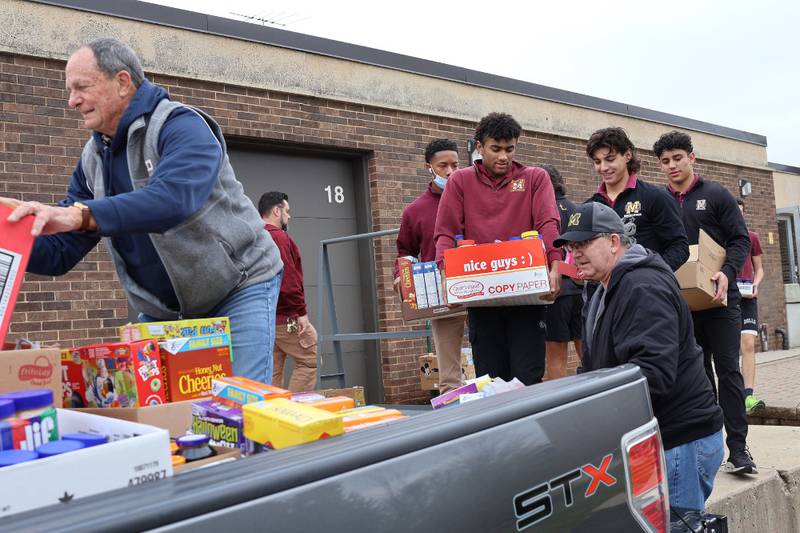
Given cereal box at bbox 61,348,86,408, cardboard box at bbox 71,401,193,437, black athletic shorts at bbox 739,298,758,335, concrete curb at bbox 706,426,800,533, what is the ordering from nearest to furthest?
cardboard box at bbox 71,401,193,437
cereal box at bbox 61,348,86,408
concrete curb at bbox 706,426,800,533
black athletic shorts at bbox 739,298,758,335

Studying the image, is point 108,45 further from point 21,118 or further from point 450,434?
point 21,118

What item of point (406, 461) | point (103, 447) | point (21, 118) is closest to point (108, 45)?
A: point (103, 447)

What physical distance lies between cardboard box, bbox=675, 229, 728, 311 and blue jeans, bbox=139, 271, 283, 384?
2.53 meters

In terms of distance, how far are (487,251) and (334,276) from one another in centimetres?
539

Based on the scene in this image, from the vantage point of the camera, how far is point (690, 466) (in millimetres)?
3285

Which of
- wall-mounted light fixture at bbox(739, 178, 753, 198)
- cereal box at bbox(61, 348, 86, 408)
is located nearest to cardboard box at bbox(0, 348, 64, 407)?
cereal box at bbox(61, 348, 86, 408)

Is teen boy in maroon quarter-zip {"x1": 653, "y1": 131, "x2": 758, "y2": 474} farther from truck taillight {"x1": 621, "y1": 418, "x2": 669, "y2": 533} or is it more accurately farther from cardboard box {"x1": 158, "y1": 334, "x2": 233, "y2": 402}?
cardboard box {"x1": 158, "y1": 334, "x2": 233, "y2": 402}

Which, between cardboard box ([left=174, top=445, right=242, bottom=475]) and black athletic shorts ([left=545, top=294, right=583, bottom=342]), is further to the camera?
black athletic shorts ([left=545, top=294, right=583, bottom=342])

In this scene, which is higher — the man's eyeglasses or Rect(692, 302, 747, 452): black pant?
the man's eyeglasses

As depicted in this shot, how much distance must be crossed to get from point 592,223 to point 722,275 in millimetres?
1746

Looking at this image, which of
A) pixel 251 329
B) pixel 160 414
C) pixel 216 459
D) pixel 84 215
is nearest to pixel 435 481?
pixel 216 459

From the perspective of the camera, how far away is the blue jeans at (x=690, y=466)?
3277 mm

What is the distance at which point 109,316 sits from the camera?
7.23 m

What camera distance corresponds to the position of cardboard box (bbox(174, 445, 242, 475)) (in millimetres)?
1469
